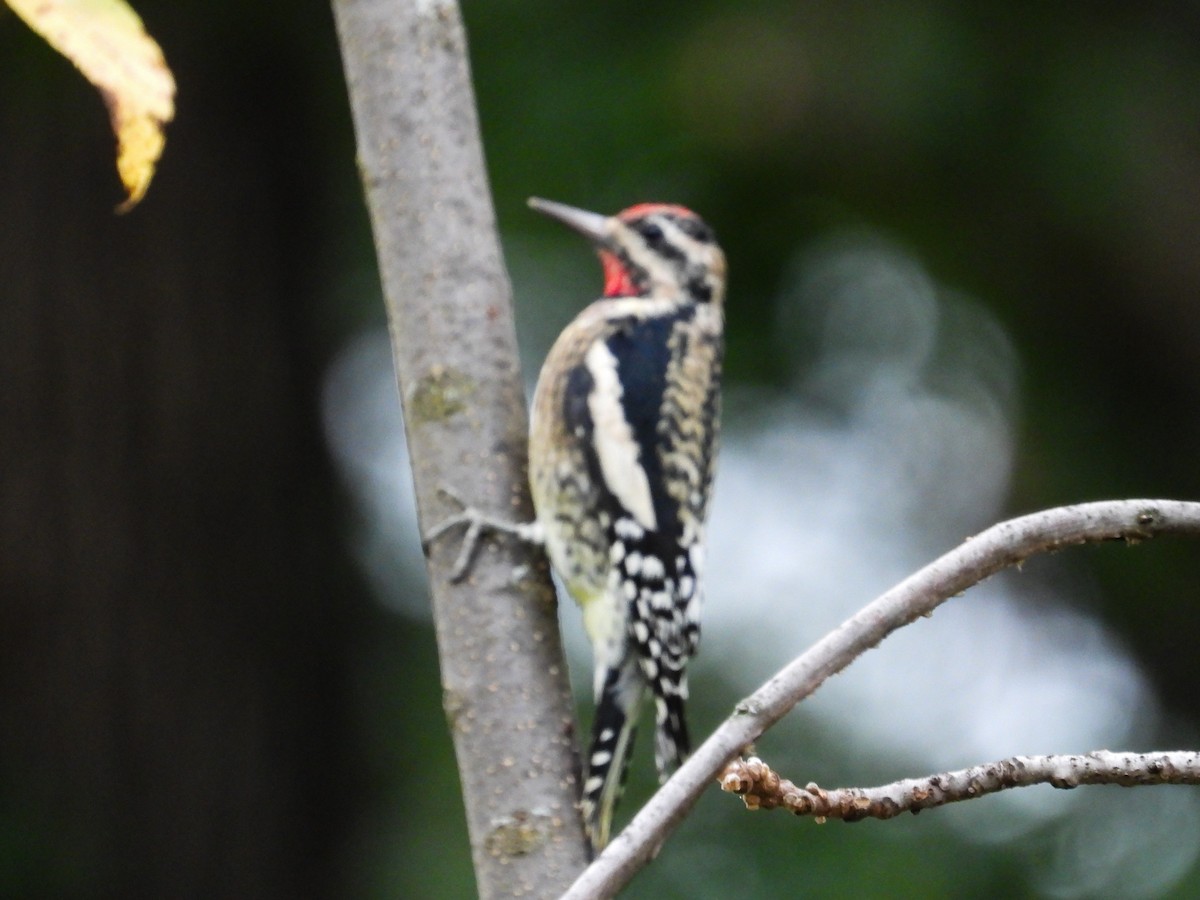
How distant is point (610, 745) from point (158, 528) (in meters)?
1.53

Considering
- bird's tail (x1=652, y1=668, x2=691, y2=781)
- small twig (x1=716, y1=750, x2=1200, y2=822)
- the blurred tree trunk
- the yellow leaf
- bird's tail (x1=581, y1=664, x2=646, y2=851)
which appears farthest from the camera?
the blurred tree trunk

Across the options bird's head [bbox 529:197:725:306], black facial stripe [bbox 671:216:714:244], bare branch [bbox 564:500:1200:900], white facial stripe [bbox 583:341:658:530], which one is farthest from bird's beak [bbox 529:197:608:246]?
bare branch [bbox 564:500:1200:900]

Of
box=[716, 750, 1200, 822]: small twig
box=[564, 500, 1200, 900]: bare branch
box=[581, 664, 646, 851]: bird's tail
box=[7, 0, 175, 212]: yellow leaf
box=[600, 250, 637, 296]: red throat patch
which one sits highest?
box=[7, 0, 175, 212]: yellow leaf

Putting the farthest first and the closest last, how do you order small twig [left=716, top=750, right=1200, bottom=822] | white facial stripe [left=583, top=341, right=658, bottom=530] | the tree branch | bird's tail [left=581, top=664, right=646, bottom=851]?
white facial stripe [left=583, top=341, right=658, bottom=530] < bird's tail [left=581, top=664, right=646, bottom=851] < the tree branch < small twig [left=716, top=750, right=1200, bottom=822]

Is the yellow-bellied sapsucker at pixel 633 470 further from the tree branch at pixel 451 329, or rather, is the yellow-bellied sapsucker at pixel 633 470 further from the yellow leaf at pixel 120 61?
the yellow leaf at pixel 120 61

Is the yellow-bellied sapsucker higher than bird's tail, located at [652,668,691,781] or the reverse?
higher

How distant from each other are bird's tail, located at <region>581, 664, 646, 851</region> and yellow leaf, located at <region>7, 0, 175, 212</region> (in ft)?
3.22

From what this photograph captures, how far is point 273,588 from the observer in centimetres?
349

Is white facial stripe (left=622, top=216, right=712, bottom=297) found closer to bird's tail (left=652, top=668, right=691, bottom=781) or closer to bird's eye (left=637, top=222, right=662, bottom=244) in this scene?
bird's eye (left=637, top=222, right=662, bottom=244)

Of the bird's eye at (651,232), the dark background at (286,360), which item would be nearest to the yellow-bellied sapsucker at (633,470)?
the bird's eye at (651,232)

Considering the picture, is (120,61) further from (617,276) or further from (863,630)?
(617,276)

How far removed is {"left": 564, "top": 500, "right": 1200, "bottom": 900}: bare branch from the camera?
3.28 ft

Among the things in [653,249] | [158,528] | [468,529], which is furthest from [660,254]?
[158,528]

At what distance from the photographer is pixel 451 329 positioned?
1.90 meters
